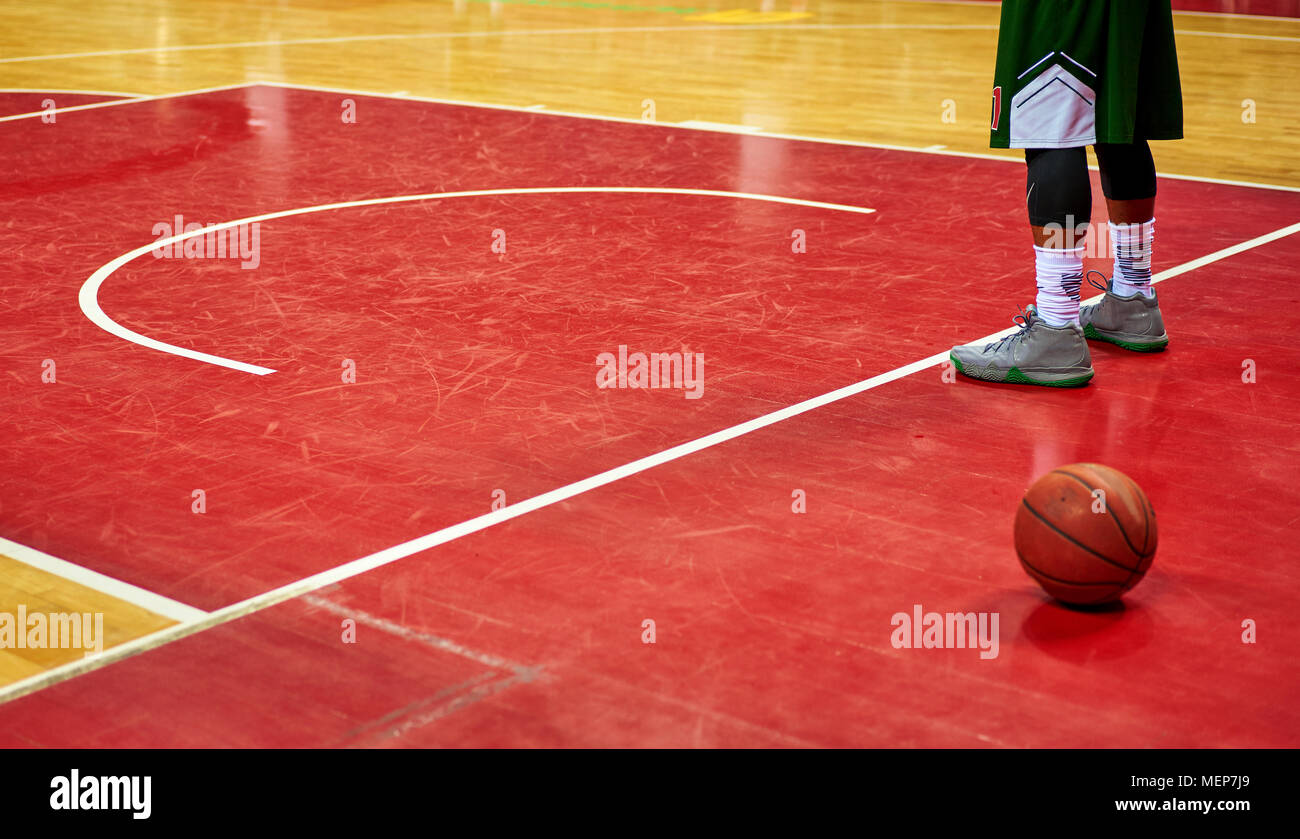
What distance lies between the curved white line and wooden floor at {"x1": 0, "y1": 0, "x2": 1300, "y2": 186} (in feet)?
7.15

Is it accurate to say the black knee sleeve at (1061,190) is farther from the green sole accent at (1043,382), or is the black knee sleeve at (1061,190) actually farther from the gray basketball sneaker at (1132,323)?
the gray basketball sneaker at (1132,323)

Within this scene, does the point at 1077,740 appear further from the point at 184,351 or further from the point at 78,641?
the point at 184,351

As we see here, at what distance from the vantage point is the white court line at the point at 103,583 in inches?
136

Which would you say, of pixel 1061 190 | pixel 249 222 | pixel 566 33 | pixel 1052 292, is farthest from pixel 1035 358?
pixel 566 33

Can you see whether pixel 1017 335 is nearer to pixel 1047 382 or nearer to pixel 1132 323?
pixel 1047 382

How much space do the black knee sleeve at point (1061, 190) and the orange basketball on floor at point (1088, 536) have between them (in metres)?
1.70

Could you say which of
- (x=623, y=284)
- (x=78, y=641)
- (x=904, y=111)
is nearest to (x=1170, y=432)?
(x=623, y=284)

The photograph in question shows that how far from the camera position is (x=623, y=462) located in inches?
173

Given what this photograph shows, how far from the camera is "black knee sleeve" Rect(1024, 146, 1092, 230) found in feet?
16.3

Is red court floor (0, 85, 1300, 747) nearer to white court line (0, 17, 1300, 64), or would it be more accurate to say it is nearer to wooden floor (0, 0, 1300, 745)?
wooden floor (0, 0, 1300, 745)

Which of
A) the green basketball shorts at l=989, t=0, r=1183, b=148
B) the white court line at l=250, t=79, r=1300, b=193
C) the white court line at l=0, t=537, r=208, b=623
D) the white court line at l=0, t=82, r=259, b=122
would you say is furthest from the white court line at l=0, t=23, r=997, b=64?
the white court line at l=0, t=537, r=208, b=623

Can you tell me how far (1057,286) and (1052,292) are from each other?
0.03 meters

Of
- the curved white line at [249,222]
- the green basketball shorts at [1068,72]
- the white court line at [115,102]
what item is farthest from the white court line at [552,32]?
the green basketball shorts at [1068,72]

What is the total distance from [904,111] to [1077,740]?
879 cm
